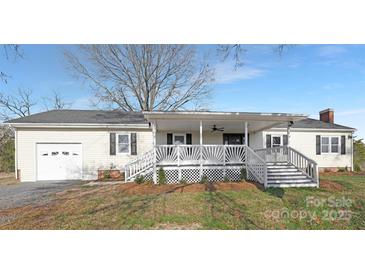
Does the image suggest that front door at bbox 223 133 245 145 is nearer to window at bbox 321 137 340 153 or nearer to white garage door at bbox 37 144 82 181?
window at bbox 321 137 340 153

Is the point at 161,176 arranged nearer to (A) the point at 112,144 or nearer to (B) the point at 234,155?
(B) the point at 234,155

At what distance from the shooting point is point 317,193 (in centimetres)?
755

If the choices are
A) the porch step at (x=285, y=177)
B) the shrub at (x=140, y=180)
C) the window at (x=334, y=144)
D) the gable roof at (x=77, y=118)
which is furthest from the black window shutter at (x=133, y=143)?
the window at (x=334, y=144)

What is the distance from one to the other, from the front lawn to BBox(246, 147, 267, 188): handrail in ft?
2.84

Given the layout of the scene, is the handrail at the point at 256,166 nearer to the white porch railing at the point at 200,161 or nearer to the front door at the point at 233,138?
the white porch railing at the point at 200,161

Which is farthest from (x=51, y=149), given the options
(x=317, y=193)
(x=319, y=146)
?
(x=319, y=146)

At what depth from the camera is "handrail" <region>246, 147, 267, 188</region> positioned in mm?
8448

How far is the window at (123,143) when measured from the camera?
A: 41.0 feet

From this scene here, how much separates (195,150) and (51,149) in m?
8.67

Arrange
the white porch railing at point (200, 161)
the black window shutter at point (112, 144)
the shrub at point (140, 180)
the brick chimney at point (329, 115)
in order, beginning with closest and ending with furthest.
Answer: the shrub at point (140, 180) → the white porch railing at point (200, 161) → the black window shutter at point (112, 144) → the brick chimney at point (329, 115)

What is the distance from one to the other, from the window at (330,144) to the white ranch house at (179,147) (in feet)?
0.24

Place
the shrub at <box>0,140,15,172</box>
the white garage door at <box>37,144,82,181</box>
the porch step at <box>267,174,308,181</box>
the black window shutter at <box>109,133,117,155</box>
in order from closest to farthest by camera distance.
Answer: the porch step at <box>267,174,308,181</box>
the white garage door at <box>37,144,82,181</box>
the black window shutter at <box>109,133,117,155</box>
the shrub at <box>0,140,15,172</box>

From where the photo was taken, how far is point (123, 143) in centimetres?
1256

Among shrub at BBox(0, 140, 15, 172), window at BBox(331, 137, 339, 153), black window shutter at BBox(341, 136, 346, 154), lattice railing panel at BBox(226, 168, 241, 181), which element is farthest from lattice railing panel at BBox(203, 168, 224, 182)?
shrub at BBox(0, 140, 15, 172)
